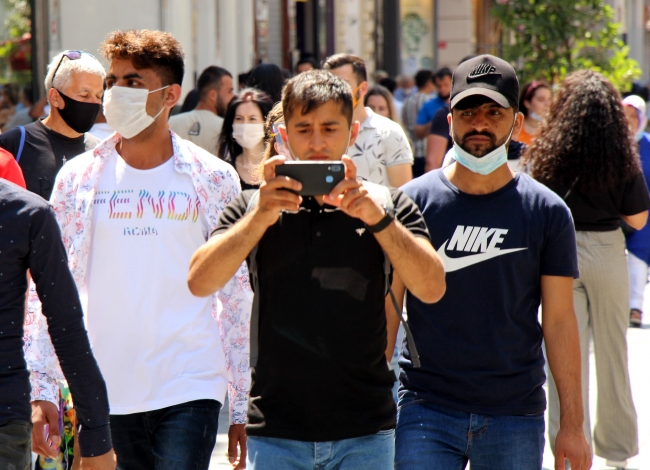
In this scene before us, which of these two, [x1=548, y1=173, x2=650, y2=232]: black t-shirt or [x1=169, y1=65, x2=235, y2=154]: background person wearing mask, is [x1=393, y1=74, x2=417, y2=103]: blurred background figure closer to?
[x1=169, y1=65, x2=235, y2=154]: background person wearing mask

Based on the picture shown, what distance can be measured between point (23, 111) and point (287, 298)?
887 centimetres

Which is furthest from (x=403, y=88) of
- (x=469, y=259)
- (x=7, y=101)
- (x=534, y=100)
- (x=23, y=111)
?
(x=469, y=259)

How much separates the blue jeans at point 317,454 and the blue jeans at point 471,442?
43 centimetres

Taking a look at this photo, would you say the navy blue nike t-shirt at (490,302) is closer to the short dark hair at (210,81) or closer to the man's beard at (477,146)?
the man's beard at (477,146)

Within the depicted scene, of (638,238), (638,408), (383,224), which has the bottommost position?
(638,408)

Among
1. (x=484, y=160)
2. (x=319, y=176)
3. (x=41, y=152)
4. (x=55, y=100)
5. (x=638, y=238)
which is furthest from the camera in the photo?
(x=638, y=238)

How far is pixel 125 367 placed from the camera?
369cm

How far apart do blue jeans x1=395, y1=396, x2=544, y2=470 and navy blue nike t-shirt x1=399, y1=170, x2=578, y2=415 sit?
4cm

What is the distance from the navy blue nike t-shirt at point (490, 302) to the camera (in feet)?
11.5

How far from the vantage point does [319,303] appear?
3029 millimetres

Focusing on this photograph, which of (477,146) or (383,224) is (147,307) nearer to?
(383,224)

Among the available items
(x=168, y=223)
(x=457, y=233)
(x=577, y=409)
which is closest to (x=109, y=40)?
(x=168, y=223)

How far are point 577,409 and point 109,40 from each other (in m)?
2.07

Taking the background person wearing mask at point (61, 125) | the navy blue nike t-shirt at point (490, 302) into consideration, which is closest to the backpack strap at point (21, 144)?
the background person wearing mask at point (61, 125)
